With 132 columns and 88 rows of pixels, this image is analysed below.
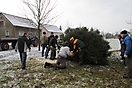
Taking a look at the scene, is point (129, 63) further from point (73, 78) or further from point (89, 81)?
point (73, 78)

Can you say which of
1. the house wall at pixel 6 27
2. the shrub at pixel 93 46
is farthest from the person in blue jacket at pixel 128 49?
the house wall at pixel 6 27

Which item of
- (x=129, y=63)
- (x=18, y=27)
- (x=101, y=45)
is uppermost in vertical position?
(x=18, y=27)

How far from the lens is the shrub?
31.3 feet

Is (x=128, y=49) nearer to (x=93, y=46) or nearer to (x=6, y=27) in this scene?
(x=93, y=46)

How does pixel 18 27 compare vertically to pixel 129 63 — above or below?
above

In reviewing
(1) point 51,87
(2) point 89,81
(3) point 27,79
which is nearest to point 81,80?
(2) point 89,81

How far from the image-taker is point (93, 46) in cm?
972

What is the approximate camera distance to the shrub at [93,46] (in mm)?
9539

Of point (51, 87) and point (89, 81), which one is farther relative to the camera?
point (89, 81)

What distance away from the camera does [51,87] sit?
215 inches

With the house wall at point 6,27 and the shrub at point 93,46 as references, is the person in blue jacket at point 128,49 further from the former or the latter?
the house wall at point 6,27

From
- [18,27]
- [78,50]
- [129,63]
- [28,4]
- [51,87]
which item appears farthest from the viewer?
[18,27]

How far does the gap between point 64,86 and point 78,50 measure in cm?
408

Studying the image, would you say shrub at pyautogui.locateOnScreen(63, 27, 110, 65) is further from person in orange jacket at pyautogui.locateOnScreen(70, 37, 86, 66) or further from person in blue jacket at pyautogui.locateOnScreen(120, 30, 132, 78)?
person in blue jacket at pyautogui.locateOnScreen(120, 30, 132, 78)
